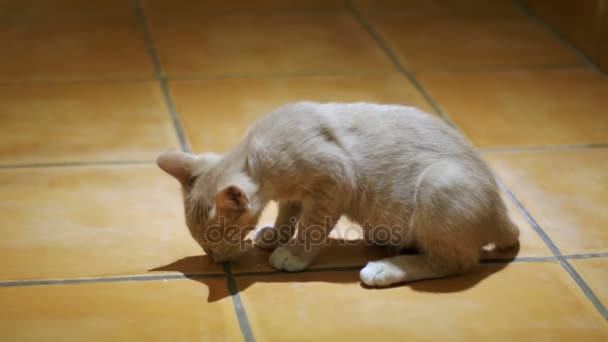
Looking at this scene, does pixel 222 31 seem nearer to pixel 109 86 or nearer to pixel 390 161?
pixel 109 86

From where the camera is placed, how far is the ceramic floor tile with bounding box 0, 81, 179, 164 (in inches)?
112

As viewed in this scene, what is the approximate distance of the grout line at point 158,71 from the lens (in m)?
3.00

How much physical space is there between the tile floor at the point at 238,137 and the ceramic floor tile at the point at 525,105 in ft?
0.04

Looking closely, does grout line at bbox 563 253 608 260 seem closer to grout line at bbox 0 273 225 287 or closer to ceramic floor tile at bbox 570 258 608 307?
ceramic floor tile at bbox 570 258 608 307

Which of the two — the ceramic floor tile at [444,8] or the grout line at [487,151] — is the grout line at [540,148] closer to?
the grout line at [487,151]

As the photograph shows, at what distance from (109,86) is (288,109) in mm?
1381

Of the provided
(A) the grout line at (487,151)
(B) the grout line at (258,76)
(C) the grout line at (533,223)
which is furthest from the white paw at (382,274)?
(B) the grout line at (258,76)

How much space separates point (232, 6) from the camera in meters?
4.34

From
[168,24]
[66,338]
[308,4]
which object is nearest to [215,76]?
[168,24]

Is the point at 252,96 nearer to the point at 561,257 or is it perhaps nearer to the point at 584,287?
the point at 561,257

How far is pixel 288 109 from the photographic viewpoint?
223cm

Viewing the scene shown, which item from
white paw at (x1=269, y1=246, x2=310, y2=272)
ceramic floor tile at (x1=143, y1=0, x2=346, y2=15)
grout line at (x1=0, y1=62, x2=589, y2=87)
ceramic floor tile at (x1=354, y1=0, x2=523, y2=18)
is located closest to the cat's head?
white paw at (x1=269, y1=246, x2=310, y2=272)

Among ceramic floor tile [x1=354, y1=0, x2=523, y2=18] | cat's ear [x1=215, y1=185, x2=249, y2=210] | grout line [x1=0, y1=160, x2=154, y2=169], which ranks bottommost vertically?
cat's ear [x1=215, y1=185, x2=249, y2=210]

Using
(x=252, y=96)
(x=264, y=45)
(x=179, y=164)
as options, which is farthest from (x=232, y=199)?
(x=264, y=45)
